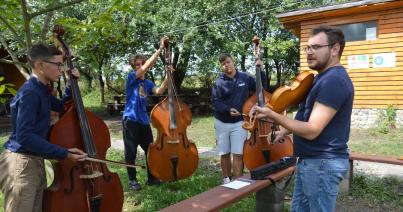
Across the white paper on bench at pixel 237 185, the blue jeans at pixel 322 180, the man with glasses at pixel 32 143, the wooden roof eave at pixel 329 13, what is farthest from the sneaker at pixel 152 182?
the wooden roof eave at pixel 329 13

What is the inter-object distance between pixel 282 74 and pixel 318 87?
20.9 meters

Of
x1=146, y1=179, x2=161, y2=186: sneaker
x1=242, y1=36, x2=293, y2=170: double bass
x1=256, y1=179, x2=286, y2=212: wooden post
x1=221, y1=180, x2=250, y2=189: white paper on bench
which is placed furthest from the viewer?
x1=146, y1=179, x2=161, y2=186: sneaker

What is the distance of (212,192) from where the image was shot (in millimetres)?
3303

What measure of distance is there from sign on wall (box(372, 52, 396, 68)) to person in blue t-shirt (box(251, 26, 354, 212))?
9.30 metres

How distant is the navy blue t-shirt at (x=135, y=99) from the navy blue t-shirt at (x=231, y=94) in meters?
0.96

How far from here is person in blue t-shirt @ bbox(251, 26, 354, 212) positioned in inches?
90.0

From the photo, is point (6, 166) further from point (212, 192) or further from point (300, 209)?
point (300, 209)

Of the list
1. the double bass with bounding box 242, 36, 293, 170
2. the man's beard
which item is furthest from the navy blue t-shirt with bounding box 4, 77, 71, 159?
the double bass with bounding box 242, 36, 293, 170

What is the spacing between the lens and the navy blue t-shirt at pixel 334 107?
2285 mm

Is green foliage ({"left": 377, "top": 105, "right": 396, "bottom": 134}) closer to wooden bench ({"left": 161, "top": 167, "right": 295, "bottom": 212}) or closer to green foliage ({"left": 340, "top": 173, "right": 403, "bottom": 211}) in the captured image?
green foliage ({"left": 340, "top": 173, "right": 403, "bottom": 211})

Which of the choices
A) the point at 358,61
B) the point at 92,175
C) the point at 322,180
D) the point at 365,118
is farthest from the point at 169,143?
the point at 365,118

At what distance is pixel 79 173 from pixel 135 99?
2.08 meters

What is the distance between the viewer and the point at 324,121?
227 cm

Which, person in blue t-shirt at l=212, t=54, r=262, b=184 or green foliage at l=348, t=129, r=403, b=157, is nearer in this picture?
person in blue t-shirt at l=212, t=54, r=262, b=184
